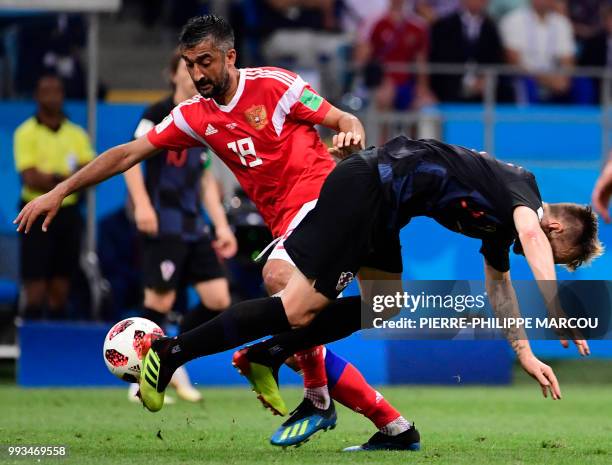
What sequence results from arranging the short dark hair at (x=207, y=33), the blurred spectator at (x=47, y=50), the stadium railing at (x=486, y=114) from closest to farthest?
the short dark hair at (x=207, y=33) → the blurred spectator at (x=47, y=50) → the stadium railing at (x=486, y=114)

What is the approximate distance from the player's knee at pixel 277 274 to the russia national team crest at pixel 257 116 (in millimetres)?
745

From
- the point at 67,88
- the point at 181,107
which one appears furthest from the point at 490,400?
the point at 67,88

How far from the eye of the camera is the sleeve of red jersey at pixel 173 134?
682 centimetres

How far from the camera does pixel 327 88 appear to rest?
47.9 feet

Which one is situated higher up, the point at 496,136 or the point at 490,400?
the point at 496,136

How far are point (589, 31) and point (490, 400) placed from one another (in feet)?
25.3

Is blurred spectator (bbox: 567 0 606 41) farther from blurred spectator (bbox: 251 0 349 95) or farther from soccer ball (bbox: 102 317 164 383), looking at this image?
soccer ball (bbox: 102 317 164 383)

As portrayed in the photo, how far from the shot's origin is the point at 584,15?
1730 centimetres

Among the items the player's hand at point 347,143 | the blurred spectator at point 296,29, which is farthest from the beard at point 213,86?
the blurred spectator at point 296,29

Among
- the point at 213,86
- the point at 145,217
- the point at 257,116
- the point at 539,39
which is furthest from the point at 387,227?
the point at 539,39

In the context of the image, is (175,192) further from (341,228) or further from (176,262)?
(341,228)

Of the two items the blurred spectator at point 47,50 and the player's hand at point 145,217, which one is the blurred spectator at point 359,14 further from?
the player's hand at point 145,217

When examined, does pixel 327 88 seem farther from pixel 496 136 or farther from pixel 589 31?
pixel 589 31

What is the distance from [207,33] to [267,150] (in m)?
0.70
